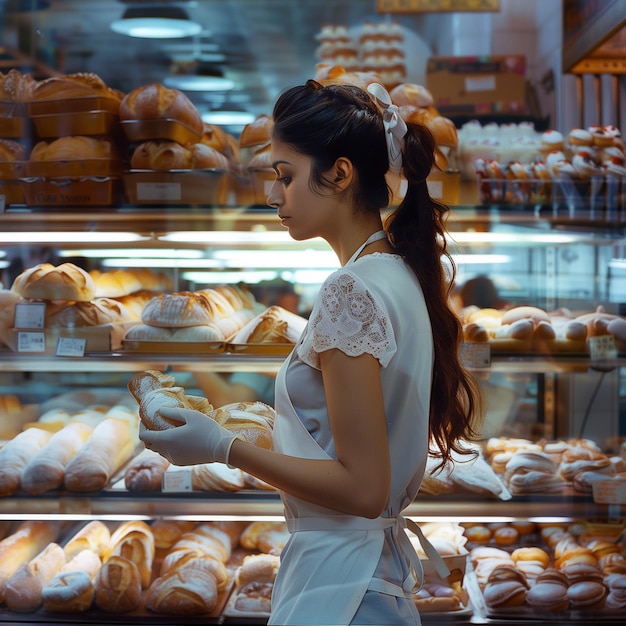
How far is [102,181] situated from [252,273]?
2.60 ft

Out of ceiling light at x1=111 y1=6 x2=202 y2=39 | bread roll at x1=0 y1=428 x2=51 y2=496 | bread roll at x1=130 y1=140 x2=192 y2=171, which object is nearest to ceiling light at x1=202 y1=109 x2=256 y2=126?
ceiling light at x1=111 y1=6 x2=202 y2=39

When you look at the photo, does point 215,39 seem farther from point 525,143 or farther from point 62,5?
point 525,143

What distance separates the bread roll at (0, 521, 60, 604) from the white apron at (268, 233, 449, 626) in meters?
1.24

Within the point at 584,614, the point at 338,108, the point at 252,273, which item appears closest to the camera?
the point at 338,108

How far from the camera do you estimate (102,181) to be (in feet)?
7.70

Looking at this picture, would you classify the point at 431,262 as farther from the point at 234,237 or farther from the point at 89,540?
the point at 89,540

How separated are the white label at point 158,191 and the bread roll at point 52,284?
14.7 inches

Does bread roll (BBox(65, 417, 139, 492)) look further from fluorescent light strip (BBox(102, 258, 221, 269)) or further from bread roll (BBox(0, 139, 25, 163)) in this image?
bread roll (BBox(0, 139, 25, 163))

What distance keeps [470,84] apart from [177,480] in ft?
7.39

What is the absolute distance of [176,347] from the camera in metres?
2.36

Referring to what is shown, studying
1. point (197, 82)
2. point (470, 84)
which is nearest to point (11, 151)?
point (470, 84)

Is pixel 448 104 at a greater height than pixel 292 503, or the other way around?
pixel 448 104

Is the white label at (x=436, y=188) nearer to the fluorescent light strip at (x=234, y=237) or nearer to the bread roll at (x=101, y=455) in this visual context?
the fluorescent light strip at (x=234, y=237)

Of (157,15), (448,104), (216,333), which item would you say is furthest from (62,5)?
(216,333)
